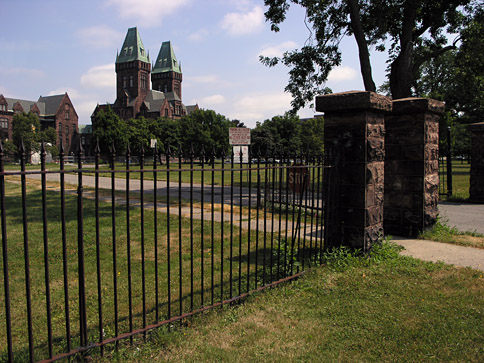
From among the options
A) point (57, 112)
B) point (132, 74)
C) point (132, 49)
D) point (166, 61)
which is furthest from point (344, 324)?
point (166, 61)

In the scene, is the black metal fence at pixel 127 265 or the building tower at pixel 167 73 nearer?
the black metal fence at pixel 127 265

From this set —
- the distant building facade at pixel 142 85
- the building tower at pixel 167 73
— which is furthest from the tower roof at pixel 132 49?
the building tower at pixel 167 73

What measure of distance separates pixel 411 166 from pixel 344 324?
4180mm

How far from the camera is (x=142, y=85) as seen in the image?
336 ft

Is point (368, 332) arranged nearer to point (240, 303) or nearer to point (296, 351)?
point (296, 351)

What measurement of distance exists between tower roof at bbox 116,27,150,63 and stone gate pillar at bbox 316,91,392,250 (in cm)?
10639

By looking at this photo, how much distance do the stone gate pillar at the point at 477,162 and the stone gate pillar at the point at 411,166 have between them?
681 cm

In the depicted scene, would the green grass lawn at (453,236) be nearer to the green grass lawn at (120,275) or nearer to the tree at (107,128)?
the green grass lawn at (120,275)

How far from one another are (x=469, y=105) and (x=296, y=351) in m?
30.9

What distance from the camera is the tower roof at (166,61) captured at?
370ft

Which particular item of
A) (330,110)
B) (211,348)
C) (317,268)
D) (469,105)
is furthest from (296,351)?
(469,105)

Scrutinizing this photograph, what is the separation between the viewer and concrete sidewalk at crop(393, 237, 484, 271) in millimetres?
5324

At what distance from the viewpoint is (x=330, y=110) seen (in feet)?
17.5

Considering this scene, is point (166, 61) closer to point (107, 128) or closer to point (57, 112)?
point (57, 112)
